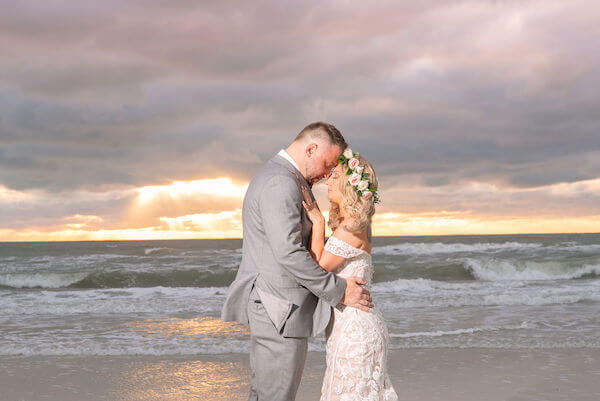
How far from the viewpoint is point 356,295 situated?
10.2 ft

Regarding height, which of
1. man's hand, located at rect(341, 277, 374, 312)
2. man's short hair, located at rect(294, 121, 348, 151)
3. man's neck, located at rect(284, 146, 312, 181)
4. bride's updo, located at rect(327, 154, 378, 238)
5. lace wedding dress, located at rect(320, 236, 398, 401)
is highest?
man's short hair, located at rect(294, 121, 348, 151)

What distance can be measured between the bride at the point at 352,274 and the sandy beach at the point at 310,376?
5.83 ft

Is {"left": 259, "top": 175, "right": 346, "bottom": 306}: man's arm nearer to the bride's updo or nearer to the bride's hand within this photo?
the bride's hand

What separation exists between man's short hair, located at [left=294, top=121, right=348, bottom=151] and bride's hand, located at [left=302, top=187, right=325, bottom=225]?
0.98 feet

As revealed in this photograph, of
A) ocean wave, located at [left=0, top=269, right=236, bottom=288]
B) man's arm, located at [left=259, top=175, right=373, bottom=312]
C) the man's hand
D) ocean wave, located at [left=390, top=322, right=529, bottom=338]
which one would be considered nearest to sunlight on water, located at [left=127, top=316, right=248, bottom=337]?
ocean wave, located at [left=390, top=322, right=529, bottom=338]

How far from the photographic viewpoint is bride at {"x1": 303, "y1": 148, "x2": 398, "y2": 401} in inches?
122

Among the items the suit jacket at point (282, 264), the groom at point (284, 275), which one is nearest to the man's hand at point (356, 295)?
the groom at point (284, 275)

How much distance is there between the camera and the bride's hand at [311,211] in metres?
2.92

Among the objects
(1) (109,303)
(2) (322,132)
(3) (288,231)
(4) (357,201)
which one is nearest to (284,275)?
(3) (288,231)

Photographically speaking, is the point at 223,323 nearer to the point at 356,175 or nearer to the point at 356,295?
the point at 356,295

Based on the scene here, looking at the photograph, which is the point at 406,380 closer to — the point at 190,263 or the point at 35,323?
the point at 35,323

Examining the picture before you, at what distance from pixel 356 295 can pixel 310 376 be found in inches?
111

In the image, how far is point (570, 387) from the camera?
5.25 metres

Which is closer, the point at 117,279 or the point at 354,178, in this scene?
the point at 354,178
